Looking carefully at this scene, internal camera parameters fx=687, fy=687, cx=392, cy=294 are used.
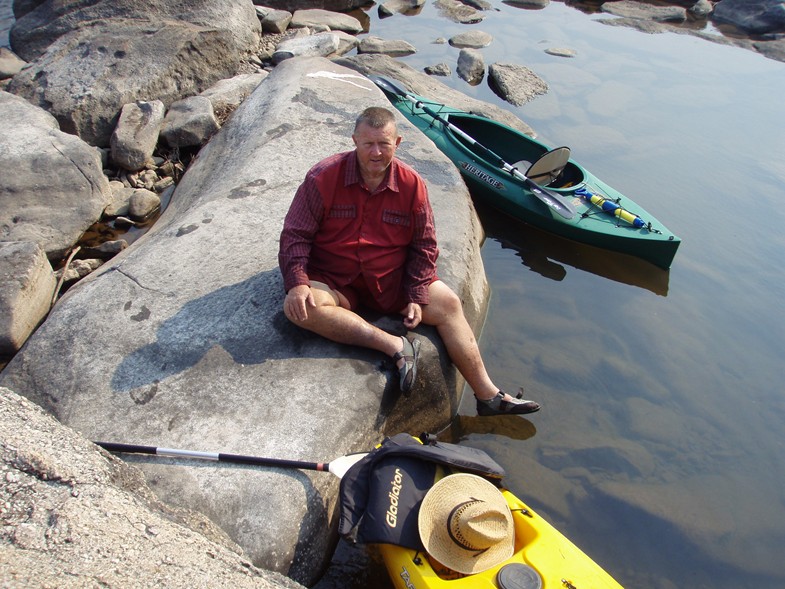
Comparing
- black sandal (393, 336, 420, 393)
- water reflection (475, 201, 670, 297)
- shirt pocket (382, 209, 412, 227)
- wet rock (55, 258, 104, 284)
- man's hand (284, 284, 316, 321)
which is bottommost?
wet rock (55, 258, 104, 284)

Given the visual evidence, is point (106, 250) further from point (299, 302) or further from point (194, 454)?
point (194, 454)

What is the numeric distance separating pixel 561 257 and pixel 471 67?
5.61 meters

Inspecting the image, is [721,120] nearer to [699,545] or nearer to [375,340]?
[699,545]

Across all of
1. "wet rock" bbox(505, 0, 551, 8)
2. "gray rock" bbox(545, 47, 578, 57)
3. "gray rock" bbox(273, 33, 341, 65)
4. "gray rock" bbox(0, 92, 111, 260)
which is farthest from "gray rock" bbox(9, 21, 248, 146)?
"wet rock" bbox(505, 0, 551, 8)

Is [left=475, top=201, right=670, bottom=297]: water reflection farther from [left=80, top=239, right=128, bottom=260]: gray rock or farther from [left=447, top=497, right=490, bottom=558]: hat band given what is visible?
[left=447, top=497, right=490, bottom=558]: hat band

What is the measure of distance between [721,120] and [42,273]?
9719mm

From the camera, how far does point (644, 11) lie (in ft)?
53.5

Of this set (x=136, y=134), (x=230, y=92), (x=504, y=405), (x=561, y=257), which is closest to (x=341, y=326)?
(x=504, y=405)

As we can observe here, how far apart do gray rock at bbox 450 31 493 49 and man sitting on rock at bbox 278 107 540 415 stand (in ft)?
32.9

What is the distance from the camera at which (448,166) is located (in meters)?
6.37

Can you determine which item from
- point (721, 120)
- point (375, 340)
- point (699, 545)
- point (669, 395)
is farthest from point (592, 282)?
point (721, 120)

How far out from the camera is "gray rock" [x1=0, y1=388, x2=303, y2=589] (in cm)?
209

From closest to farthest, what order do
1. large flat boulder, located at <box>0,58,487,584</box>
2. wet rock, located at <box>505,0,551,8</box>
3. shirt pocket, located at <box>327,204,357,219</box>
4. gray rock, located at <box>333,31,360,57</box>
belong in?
large flat boulder, located at <box>0,58,487,584</box> < shirt pocket, located at <box>327,204,357,219</box> < gray rock, located at <box>333,31,360,57</box> < wet rock, located at <box>505,0,551,8</box>

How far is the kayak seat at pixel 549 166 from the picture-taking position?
710 centimetres
